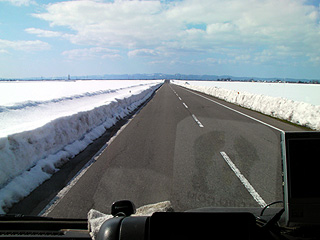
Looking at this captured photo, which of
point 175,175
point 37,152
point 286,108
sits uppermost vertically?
point 286,108

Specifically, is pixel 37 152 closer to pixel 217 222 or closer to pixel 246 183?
pixel 246 183

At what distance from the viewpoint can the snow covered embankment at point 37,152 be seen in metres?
4.34

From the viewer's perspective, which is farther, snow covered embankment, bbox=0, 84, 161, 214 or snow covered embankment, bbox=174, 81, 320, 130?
snow covered embankment, bbox=174, 81, 320, 130

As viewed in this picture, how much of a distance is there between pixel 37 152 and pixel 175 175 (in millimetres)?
3045

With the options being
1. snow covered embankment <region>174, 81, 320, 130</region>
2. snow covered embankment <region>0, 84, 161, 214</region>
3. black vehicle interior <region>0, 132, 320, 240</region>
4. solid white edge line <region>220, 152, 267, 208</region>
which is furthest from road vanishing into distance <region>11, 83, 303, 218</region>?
snow covered embankment <region>174, 81, 320, 130</region>

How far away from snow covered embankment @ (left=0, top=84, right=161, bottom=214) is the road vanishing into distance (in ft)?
0.80

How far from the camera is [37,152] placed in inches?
A: 220

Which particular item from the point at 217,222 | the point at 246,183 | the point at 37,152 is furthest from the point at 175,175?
the point at 217,222

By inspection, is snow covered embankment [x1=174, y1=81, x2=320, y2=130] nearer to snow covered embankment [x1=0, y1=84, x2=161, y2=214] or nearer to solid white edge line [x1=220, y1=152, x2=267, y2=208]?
solid white edge line [x1=220, y1=152, x2=267, y2=208]

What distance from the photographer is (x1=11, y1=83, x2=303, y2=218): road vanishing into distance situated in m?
3.99

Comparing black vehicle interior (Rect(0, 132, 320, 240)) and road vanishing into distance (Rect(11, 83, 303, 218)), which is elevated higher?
black vehicle interior (Rect(0, 132, 320, 240))

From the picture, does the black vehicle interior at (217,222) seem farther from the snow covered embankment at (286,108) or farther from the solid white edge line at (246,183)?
the snow covered embankment at (286,108)

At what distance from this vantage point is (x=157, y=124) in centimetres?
1111

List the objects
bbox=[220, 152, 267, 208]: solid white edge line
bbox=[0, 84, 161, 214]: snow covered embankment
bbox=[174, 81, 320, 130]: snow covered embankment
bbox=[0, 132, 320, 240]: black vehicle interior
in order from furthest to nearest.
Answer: bbox=[174, 81, 320, 130]: snow covered embankment
bbox=[0, 84, 161, 214]: snow covered embankment
bbox=[220, 152, 267, 208]: solid white edge line
bbox=[0, 132, 320, 240]: black vehicle interior
